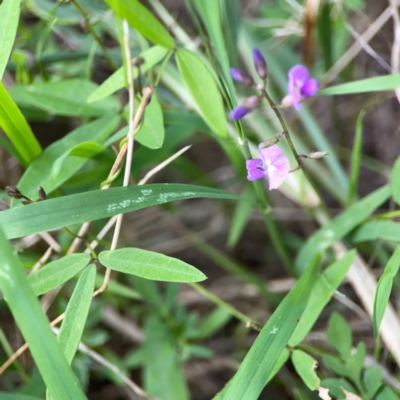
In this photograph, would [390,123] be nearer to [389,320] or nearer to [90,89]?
[389,320]

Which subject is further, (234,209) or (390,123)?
(390,123)

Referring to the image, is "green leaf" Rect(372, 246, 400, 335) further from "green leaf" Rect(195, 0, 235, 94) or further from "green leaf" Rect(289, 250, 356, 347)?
"green leaf" Rect(195, 0, 235, 94)

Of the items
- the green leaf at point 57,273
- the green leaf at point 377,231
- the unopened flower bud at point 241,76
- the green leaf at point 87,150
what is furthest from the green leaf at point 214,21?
the green leaf at point 377,231

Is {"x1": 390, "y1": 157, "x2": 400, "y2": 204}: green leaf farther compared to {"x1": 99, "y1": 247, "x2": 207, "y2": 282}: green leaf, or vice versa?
{"x1": 390, "y1": 157, "x2": 400, "y2": 204}: green leaf

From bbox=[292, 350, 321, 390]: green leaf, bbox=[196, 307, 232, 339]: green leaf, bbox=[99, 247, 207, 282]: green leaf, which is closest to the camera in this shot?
bbox=[99, 247, 207, 282]: green leaf

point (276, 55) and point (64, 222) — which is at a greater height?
point (276, 55)

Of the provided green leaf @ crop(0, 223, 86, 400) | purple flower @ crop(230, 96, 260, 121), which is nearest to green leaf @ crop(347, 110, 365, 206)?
purple flower @ crop(230, 96, 260, 121)

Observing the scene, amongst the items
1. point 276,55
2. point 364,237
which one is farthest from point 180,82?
point 364,237
